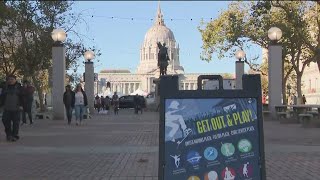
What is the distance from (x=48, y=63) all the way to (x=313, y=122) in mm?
22943

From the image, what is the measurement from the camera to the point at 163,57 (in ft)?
173

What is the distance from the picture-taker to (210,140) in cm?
609

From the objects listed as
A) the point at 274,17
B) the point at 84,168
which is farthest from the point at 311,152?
the point at 274,17

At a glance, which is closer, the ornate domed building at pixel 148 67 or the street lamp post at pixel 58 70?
the street lamp post at pixel 58 70

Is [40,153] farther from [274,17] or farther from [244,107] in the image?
[274,17]

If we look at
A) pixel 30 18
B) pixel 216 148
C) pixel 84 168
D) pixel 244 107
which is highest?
pixel 30 18

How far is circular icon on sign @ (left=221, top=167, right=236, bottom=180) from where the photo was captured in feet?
19.9

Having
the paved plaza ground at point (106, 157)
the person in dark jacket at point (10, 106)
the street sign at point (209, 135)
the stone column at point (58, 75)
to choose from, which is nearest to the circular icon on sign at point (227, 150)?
the street sign at point (209, 135)

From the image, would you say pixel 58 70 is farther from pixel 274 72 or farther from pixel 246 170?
pixel 246 170

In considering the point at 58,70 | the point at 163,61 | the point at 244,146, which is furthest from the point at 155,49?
the point at 244,146

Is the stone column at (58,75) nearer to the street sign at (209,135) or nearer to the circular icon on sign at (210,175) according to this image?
the street sign at (209,135)

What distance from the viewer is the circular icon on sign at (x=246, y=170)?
20.0 ft

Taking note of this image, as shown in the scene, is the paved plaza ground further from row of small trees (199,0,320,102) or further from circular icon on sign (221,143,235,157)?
row of small trees (199,0,320,102)

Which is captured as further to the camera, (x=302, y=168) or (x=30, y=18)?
(x=30, y=18)
